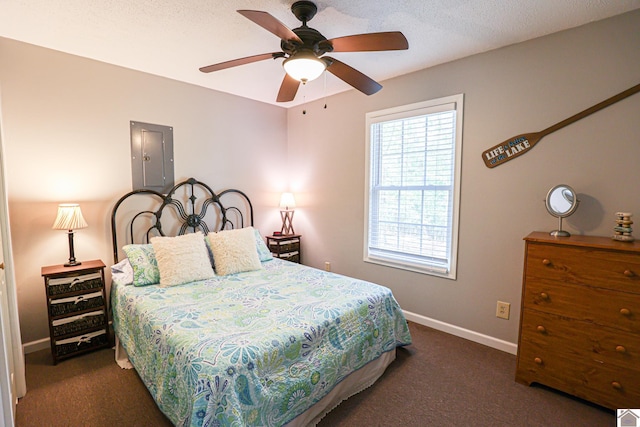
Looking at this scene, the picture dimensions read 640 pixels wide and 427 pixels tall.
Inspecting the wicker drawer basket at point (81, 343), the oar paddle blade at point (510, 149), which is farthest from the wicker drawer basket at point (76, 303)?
the oar paddle blade at point (510, 149)

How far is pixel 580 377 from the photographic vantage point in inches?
75.7

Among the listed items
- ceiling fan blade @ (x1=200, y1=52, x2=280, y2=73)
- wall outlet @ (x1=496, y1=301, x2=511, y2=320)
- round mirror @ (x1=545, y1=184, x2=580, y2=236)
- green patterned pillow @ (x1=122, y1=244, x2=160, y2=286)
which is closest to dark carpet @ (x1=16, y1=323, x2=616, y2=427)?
wall outlet @ (x1=496, y1=301, x2=511, y2=320)

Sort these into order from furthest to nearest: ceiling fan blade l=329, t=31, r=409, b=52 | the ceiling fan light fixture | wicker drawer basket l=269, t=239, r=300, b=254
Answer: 1. wicker drawer basket l=269, t=239, r=300, b=254
2. the ceiling fan light fixture
3. ceiling fan blade l=329, t=31, r=409, b=52

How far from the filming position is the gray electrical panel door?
2920mm

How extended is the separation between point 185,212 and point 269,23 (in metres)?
2.33

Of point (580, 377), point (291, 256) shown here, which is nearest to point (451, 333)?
point (580, 377)

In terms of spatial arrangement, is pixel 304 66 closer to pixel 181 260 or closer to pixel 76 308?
pixel 181 260

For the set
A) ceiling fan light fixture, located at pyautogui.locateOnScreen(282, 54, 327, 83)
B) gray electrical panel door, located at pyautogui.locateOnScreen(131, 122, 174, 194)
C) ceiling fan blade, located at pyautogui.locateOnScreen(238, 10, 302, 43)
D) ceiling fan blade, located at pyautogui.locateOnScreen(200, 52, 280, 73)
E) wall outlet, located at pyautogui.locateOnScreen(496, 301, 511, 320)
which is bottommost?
wall outlet, located at pyautogui.locateOnScreen(496, 301, 511, 320)

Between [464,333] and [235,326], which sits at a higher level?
[235,326]

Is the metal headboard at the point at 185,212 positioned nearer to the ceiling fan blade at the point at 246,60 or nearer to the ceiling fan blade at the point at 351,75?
the ceiling fan blade at the point at 246,60

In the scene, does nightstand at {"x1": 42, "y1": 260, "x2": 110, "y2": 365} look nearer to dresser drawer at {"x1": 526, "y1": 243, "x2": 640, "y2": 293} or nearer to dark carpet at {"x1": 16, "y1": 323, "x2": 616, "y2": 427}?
dark carpet at {"x1": 16, "y1": 323, "x2": 616, "y2": 427}

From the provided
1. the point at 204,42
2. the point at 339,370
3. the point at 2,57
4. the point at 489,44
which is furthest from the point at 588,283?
the point at 2,57

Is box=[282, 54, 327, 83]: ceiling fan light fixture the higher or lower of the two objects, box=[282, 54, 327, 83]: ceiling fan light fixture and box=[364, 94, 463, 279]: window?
the higher

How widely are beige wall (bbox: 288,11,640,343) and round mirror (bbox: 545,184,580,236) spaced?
18 centimetres
